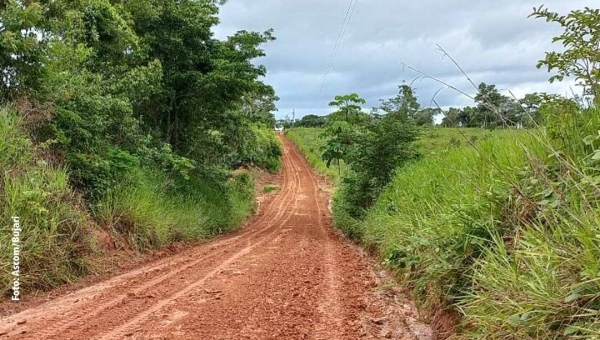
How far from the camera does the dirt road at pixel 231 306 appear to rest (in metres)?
3.96

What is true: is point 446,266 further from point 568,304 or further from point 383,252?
point 383,252

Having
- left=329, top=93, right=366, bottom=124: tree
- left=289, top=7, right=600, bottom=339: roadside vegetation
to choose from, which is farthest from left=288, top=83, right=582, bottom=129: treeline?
left=329, top=93, right=366, bottom=124: tree

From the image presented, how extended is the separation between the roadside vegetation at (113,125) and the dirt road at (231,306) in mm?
1076

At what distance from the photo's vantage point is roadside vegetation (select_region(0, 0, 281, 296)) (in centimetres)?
623

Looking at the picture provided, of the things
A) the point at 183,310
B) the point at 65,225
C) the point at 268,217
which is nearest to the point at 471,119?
the point at 183,310

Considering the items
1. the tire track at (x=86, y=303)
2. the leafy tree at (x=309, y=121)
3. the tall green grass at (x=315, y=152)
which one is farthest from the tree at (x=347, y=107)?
the leafy tree at (x=309, y=121)

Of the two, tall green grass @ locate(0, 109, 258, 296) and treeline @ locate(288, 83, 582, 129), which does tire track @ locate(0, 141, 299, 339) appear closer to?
tall green grass @ locate(0, 109, 258, 296)

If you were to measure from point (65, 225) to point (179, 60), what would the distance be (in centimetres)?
843

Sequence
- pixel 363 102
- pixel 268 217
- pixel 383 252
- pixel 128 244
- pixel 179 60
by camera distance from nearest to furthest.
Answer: pixel 383 252 → pixel 128 244 → pixel 179 60 → pixel 268 217 → pixel 363 102

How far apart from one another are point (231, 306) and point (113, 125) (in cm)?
660

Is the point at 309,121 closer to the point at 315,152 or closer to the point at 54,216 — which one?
the point at 315,152

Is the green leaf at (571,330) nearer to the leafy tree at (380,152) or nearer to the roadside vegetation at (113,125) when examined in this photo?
the roadside vegetation at (113,125)

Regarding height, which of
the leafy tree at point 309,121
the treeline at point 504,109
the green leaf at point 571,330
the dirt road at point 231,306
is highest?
the leafy tree at point 309,121

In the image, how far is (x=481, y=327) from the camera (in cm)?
301
